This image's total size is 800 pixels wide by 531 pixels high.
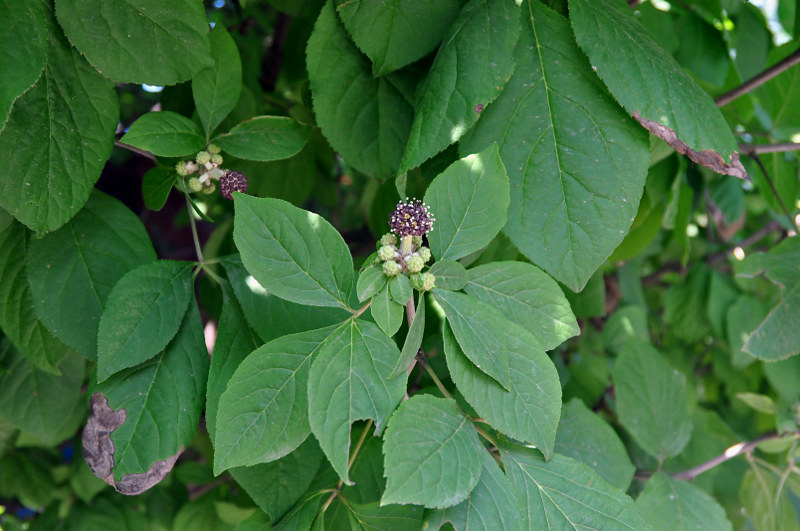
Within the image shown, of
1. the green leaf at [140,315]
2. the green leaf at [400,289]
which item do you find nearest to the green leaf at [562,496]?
the green leaf at [400,289]

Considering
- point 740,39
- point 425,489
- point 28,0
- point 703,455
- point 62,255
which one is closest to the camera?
point 425,489

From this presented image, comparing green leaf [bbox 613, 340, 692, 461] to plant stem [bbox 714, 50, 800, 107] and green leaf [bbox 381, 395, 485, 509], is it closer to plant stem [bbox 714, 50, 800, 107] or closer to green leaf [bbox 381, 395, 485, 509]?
plant stem [bbox 714, 50, 800, 107]

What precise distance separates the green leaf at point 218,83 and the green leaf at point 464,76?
1.04ft

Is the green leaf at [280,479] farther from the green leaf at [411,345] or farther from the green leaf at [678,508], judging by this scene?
the green leaf at [678,508]

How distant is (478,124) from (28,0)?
63 centimetres

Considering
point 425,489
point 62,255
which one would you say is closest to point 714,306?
point 425,489

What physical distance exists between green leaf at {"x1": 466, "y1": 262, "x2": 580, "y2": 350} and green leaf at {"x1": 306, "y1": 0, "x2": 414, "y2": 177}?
0.37 m

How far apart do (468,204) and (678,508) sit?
88 cm

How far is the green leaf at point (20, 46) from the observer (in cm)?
78

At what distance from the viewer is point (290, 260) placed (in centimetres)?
76

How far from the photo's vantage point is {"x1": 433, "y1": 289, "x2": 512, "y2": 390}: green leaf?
724mm

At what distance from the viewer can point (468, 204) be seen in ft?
2.56

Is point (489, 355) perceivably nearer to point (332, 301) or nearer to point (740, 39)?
point (332, 301)

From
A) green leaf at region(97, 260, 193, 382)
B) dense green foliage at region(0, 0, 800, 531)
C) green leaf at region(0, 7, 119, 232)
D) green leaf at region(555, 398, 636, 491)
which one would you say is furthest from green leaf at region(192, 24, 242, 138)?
green leaf at region(555, 398, 636, 491)
